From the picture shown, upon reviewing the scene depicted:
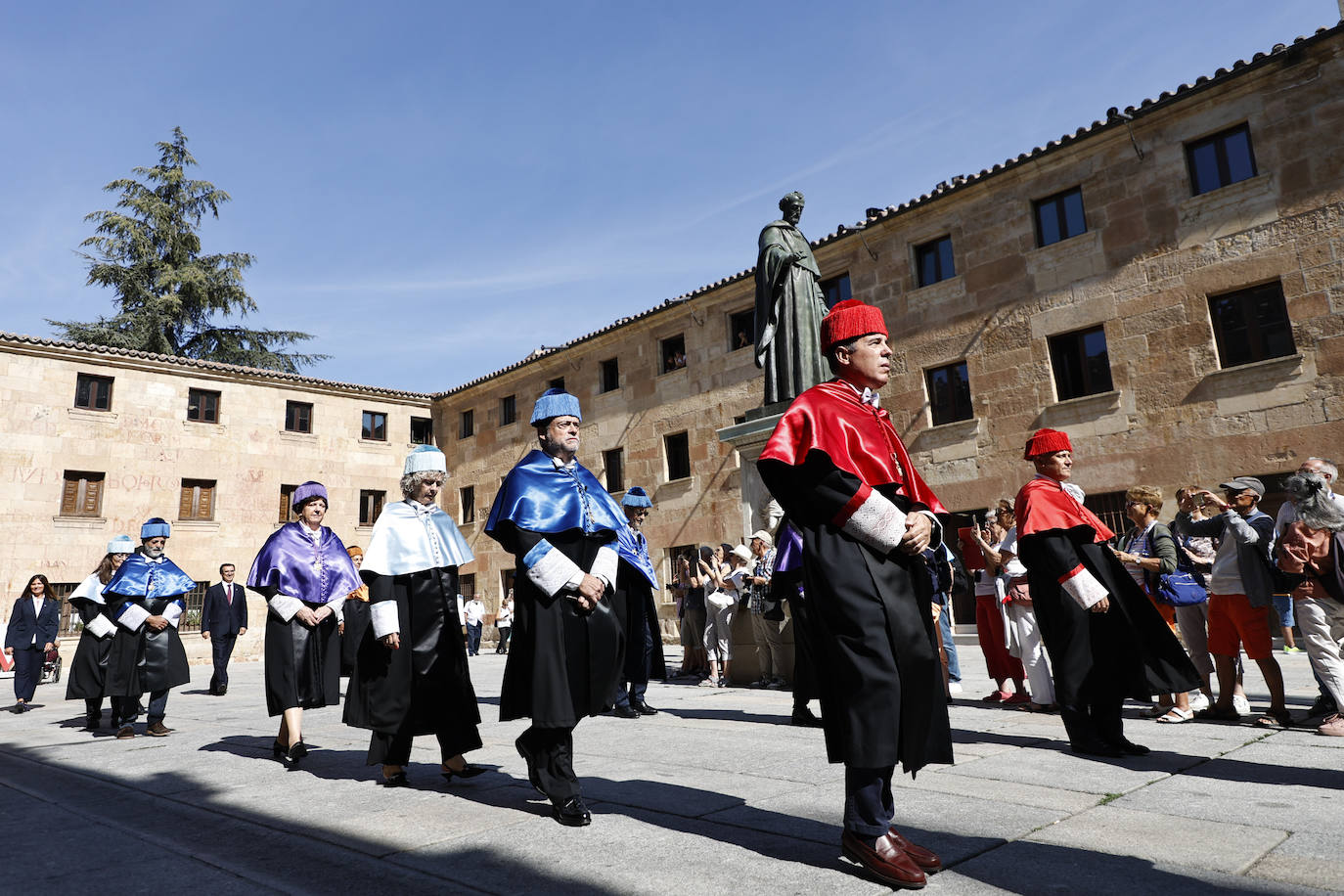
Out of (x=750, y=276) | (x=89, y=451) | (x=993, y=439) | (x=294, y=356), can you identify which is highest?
(x=294, y=356)

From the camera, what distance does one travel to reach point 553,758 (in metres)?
3.75

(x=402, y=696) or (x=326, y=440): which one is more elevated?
(x=326, y=440)

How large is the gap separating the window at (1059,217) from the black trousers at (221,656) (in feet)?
54.9

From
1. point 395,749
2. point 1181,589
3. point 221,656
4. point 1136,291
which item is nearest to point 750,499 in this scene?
point 1181,589

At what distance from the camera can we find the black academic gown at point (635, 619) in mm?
4332

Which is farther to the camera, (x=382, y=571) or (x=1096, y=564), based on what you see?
(x=1096, y=564)

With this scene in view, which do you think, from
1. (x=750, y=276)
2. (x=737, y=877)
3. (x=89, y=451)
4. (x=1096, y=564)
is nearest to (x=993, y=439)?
(x=750, y=276)

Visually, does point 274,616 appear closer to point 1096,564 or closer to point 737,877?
point 737,877

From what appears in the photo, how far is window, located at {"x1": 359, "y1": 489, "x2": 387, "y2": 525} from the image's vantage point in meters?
30.2

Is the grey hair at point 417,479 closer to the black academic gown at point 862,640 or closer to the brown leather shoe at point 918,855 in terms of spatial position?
the black academic gown at point 862,640

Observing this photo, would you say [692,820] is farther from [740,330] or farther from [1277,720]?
[740,330]

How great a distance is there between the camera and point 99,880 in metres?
2.96

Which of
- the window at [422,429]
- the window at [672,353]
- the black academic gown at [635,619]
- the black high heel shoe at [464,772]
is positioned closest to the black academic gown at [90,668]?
the black high heel shoe at [464,772]

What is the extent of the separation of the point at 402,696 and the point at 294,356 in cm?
3442
